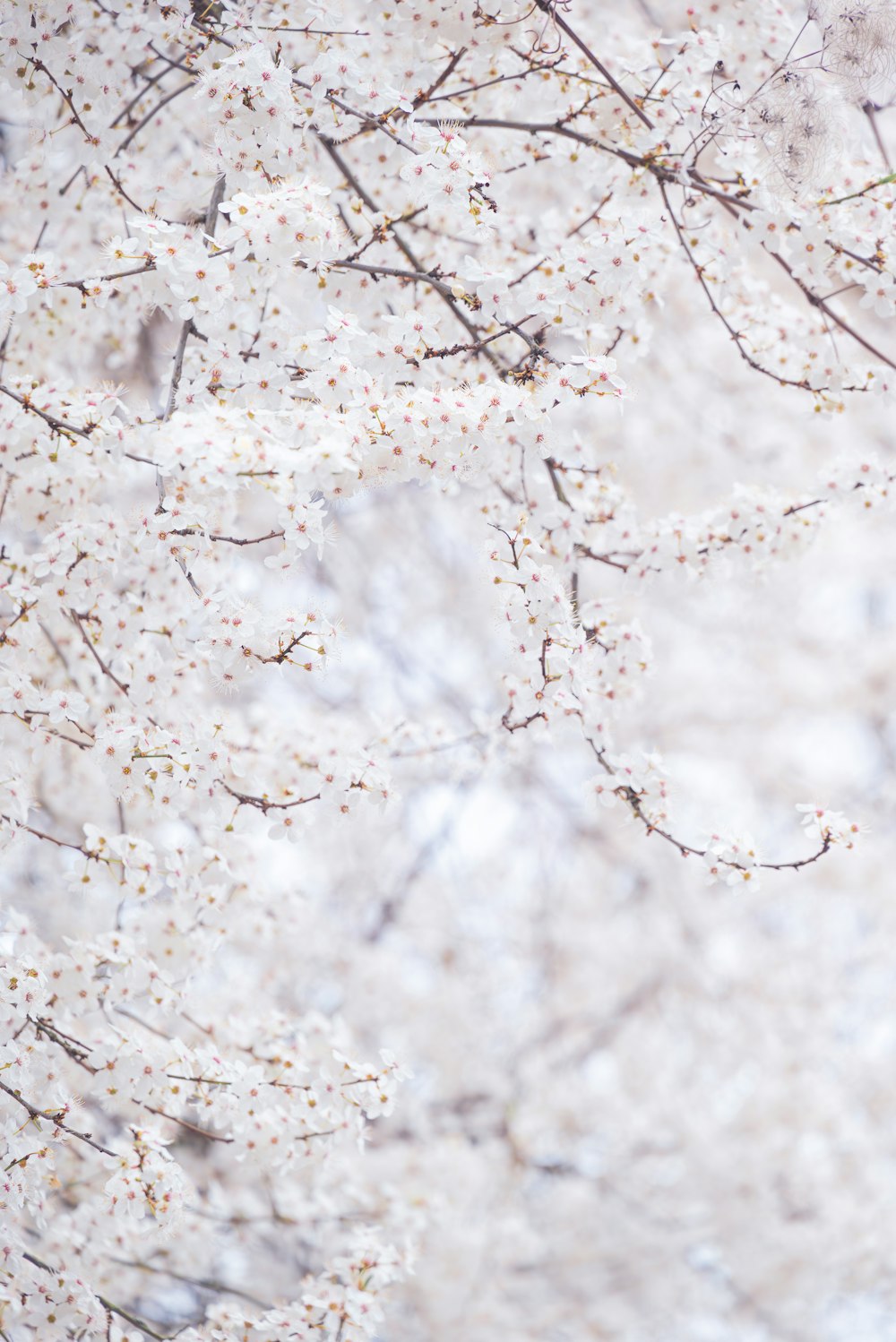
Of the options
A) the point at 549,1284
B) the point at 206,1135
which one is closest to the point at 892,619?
the point at 549,1284

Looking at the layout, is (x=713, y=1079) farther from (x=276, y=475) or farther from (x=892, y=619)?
(x=276, y=475)

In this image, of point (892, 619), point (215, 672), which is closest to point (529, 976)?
point (892, 619)

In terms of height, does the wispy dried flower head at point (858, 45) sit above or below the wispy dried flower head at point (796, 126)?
above

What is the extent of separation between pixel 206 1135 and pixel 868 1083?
4.87 metres

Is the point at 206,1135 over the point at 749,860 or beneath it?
beneath

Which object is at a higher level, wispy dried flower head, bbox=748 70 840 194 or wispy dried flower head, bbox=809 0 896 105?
wispy dried flower head, bbox=809 0 896 105

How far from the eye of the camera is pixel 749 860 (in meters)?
2.18

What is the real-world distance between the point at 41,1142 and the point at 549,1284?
4.03 meters

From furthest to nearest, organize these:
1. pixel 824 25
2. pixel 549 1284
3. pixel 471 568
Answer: pixel 471 568 → pixel 549 1284 → pixel 824 25

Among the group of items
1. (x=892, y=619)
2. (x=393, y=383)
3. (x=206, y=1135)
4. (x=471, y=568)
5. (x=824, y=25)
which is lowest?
(x=206, y=1135)

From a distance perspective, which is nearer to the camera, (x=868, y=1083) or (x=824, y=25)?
(x=824, y=25)

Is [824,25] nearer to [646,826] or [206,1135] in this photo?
[646,826]

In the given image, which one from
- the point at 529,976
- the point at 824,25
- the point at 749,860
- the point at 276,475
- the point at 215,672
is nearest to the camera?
the point at 276,475

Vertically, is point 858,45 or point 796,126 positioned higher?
point 858,45
